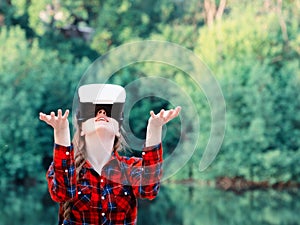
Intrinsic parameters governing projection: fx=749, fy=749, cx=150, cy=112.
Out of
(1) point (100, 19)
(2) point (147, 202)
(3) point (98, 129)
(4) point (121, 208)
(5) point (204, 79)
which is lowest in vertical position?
(2) point (147, 202)

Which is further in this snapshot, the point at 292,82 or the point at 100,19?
the point at 100,19

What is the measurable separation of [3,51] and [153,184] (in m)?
13.0

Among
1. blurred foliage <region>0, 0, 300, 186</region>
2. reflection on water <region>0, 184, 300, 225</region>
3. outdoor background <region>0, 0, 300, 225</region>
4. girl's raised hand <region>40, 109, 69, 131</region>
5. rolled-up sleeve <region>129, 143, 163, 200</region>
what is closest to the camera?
girl's raised hand <region>40, 109, 69, 131</region>

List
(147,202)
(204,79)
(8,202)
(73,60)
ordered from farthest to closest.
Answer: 1. (73,60)
2. (147,202)
3. (8,202)
4. (204,79)

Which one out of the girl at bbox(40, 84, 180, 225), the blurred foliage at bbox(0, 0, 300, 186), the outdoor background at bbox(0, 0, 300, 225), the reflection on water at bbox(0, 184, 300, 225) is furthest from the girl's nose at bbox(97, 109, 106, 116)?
the blurred foliage at bbox(0, 0, 300, 186)

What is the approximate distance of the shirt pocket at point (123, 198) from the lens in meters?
1.98

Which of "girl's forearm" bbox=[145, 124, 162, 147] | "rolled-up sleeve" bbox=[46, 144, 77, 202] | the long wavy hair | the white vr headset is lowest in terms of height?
"rolled-up sleeve" bbox=[46, 144, 77, 202]

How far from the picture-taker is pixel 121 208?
1.98 metres

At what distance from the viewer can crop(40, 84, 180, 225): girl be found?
192cm

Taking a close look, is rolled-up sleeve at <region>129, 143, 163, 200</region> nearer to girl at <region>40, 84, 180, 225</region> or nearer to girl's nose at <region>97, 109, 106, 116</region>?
girl at <region>40, 84, 180, 225</region>

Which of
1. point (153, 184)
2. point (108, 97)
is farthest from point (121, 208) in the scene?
point (108, 97)

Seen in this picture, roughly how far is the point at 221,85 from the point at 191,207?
3.10 metres

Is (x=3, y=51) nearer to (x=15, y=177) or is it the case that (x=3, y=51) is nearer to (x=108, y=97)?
(x=15, y=177)

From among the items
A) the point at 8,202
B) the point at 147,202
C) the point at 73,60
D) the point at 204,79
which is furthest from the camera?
the point at 73,60
